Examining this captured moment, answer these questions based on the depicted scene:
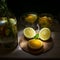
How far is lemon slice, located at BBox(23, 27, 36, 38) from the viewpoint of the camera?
1101mm

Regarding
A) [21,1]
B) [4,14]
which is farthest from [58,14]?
[4,14]

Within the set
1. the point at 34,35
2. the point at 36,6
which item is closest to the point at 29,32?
the point at 34,35

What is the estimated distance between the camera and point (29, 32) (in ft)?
3.61

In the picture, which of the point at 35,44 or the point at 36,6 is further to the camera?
the point at 36,6

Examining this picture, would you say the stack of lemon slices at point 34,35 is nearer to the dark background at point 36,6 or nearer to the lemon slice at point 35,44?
the lemon slice at point 35,44

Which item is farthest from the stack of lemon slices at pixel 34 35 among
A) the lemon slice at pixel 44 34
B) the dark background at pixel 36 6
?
the dark background at pixel 36 6

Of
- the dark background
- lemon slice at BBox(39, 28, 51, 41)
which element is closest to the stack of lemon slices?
lemon slice at BBox(39, 28, 51, 41)

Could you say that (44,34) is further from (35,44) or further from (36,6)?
(36,6)

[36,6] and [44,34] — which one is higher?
[36,6]

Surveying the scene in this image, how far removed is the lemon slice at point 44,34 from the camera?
1075mm

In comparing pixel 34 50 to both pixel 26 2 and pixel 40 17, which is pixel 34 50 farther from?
pixel 26 2

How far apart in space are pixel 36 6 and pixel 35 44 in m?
0.48

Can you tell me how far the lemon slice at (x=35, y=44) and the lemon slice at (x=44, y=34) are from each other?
4cm

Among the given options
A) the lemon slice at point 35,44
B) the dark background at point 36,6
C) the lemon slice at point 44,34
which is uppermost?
the dark background at point 36,6
